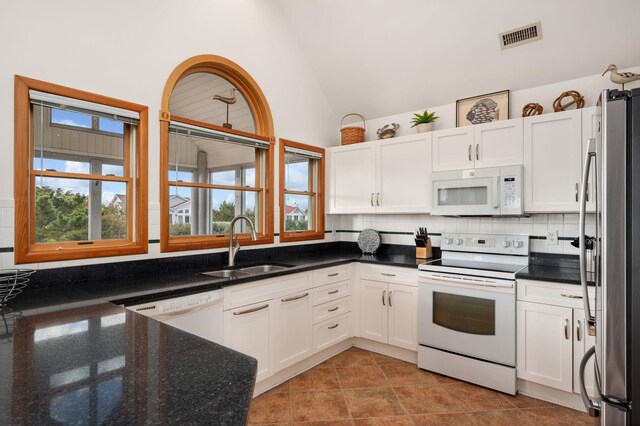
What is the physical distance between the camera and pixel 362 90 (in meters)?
4.01

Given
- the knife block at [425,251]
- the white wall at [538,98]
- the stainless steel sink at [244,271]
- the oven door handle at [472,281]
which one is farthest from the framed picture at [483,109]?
the stainless steel sink at [244,271]

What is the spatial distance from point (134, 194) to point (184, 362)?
1.92 m

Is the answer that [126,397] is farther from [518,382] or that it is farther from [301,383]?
[518,382]

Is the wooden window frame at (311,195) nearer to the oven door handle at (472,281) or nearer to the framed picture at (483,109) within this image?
the oven door handle at (472,281)

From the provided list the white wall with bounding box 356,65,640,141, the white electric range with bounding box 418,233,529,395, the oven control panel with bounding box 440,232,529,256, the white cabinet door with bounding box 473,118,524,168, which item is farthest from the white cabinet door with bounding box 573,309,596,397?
the white wall with bounding box 356,65,640,141

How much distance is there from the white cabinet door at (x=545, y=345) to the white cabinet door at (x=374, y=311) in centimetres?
113

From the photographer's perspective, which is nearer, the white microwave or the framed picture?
the white microwave

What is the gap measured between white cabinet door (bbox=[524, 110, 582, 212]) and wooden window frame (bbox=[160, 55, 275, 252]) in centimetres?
229

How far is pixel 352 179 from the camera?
3.98 meters

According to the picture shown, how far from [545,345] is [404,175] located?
187cm

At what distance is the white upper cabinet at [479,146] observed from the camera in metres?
2.96

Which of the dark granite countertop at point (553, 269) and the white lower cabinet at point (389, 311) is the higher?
the dark granite countertop at point (553, 269)

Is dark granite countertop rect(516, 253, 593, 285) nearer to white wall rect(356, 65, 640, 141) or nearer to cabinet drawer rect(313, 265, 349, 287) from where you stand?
white wall rect(356, 65, 640, 141)

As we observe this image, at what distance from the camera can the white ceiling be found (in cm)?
270
